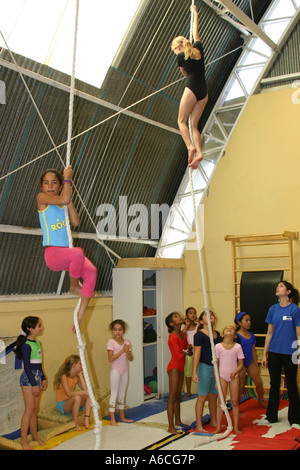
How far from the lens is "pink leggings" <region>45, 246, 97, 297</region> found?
3.48 metres

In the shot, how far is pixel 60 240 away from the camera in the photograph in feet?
11.7

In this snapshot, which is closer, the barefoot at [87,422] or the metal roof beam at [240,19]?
the barefoot at [87,422]

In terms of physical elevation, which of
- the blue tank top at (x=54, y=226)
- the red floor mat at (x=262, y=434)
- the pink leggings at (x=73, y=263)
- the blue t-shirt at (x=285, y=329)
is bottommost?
the red floor mat at (x=262, y=434)

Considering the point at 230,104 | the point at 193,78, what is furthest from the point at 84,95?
the point at 230,104

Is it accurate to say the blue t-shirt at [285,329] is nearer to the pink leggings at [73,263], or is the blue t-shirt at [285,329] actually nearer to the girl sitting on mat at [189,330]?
the girl sitting on mat at [189,330]

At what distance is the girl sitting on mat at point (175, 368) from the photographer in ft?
18.3

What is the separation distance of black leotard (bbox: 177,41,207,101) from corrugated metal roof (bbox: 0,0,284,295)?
6.54ft

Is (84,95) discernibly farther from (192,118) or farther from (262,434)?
(262,434)

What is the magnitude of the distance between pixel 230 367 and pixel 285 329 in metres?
0.74

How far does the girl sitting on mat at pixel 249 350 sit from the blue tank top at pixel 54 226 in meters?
3.27

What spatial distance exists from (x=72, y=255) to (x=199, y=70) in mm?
1874

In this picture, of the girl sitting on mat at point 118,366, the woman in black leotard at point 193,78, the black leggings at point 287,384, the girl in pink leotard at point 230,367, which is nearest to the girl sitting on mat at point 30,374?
the girl sitting on mat at point 118,366
